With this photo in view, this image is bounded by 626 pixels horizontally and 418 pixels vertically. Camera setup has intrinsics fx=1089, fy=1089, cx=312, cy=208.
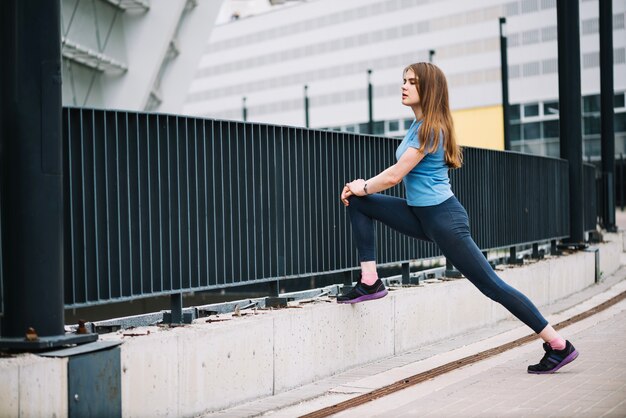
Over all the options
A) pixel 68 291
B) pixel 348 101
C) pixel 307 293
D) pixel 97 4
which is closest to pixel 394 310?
pixel 307 293

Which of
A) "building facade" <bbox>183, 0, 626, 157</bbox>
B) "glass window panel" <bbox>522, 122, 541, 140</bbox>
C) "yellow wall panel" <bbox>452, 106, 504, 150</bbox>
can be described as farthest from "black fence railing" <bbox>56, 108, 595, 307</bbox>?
"yellow wall panel" <bbox>452, 106, 504, 150</bbox>

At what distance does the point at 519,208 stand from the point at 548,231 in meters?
1.53

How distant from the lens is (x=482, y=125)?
254ft

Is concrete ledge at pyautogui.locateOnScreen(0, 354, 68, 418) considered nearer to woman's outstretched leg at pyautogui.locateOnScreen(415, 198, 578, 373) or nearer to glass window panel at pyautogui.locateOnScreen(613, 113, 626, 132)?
woman's outstretched leg at pyautogui.locateOnScreen(415, 198, 578, 373)

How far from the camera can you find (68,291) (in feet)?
18.7

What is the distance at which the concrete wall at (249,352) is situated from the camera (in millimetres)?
4988

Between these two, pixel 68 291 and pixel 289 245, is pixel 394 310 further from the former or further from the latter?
pixel 68 291

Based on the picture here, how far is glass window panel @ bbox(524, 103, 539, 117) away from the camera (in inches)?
2908

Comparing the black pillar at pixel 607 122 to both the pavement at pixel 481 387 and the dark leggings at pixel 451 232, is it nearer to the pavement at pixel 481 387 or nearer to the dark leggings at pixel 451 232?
the pavement at pixel 481 387

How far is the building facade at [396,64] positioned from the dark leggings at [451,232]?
6126cm

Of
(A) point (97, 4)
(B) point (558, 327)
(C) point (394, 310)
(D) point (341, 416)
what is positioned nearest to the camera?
(D) point (341, 416)

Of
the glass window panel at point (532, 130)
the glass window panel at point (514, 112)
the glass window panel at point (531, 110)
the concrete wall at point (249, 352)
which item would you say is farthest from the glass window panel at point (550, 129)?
the concrete wall at point (249, 352)

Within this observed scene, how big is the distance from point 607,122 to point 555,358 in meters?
17.2

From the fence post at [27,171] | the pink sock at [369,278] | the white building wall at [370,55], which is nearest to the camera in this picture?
the fence post at [27,171]
